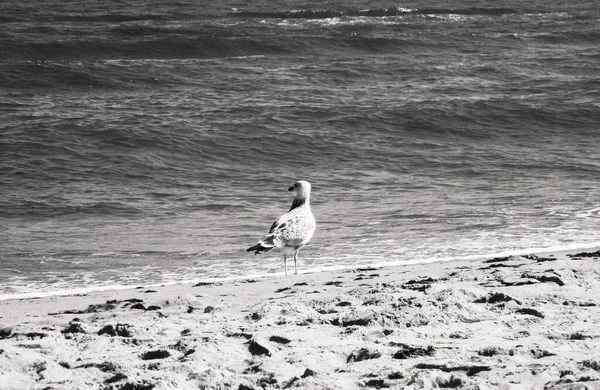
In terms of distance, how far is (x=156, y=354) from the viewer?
5051 mm

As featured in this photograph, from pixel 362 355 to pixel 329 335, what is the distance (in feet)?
1.53

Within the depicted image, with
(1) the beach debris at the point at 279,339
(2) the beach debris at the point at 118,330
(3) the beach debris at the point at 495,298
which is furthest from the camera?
(3) the beach debris at the point at 495,298

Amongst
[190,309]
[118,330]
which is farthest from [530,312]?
[118,330]

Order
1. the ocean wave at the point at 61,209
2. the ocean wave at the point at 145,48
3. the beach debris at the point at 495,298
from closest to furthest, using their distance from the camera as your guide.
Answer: the beach debris at the point at 495,298, the ocean wave at the point at 61,209, the ocean wave at the point at 145,48

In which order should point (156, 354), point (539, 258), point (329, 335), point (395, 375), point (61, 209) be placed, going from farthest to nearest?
point (61, 209), point (539, 258), point (329, 335), point (156, 354), point (395, 375)

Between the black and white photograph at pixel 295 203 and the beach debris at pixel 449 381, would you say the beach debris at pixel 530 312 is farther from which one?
the beach debris at pixel 449 381

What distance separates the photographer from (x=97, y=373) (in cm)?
473

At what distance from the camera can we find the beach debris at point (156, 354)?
503 centimetres

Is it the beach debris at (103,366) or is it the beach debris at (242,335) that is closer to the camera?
the beach debris at (103,366)

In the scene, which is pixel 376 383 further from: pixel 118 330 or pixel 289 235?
pixel 289 235

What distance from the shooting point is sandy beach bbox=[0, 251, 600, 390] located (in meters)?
4.58

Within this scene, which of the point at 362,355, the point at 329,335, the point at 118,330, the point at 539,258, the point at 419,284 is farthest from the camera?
the point at 539,258

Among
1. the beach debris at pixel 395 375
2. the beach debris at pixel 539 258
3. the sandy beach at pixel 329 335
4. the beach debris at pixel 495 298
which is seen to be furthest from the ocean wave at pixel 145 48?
the beach debris at pixel 395 375

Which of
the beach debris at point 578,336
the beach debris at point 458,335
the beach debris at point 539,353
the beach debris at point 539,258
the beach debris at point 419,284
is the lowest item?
the beach debris at point 539,258
